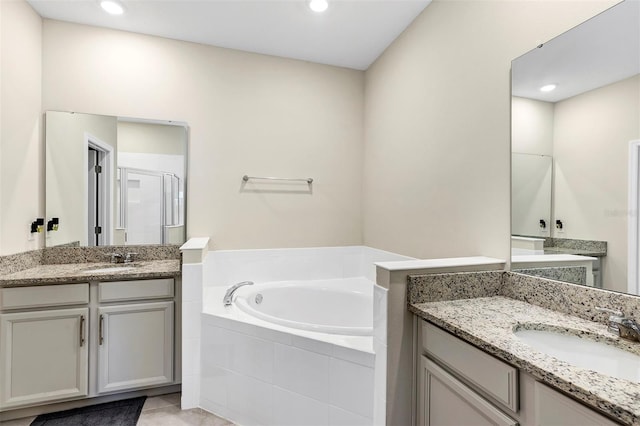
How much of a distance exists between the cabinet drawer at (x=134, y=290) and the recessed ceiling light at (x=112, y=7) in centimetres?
188

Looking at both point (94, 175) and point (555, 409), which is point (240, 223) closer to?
point (94, 175)

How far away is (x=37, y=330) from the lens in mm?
1891

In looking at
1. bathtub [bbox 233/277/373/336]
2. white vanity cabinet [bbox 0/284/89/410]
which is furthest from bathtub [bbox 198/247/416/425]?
white vanity cabinet [bbox 0/284/89/410]

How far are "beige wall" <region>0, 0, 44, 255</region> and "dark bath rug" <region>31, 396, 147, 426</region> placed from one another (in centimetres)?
107

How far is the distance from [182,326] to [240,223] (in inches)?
39.2

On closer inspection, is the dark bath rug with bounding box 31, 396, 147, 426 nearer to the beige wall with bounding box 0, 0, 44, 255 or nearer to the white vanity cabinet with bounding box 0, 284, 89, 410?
the white vanity cabinet with bounding box 0, 284, 89, 410

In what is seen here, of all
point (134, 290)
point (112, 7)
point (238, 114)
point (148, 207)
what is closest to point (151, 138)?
point (148, 207)

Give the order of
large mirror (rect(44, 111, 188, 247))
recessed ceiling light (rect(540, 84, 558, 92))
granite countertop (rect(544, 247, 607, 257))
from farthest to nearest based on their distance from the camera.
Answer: large mirror (rect(44, 111, 188, 247)) < recessed ceiling light (rect(540, 84, 558, 92)) < granite countertop (rect(544, 247, 607, 257))

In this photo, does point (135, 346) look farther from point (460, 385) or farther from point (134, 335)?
point (460, 385)

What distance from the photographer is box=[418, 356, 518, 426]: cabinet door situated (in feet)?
3.42

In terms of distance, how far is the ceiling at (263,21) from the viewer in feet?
7.07

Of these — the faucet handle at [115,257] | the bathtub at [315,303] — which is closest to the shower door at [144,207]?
the faucet handle at [115,257]

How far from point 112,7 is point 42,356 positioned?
91.9 inches

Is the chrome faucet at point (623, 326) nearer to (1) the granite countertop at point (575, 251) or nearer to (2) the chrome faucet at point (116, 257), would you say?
(1) the granite countertop at point (575, 251)
